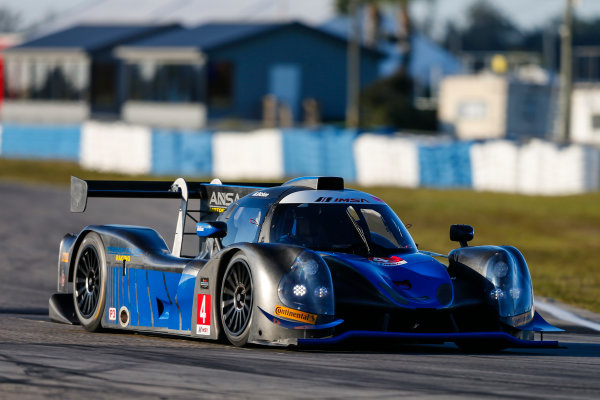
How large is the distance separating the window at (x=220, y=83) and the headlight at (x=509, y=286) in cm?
4894

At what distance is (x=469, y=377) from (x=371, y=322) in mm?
1538

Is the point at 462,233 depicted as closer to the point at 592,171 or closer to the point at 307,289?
the point at 307,289

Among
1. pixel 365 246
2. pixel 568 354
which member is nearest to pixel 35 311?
pixel 365 246

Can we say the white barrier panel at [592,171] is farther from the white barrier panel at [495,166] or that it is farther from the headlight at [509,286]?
the headlight at [509,286]

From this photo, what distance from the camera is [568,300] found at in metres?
15.7

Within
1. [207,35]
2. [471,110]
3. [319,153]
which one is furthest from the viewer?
[471,110]

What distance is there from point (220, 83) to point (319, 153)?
73.3 ft

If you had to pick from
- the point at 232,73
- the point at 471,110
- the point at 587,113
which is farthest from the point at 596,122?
the point at 232,73

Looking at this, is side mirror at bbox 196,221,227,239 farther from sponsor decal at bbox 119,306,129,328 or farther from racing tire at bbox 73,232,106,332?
racing tire at bbox 73,232,106,332

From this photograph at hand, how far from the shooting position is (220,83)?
2295 inches

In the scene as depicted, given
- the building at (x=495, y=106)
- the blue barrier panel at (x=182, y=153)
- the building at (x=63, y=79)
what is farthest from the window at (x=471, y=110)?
the blue barrier panel at (x=182, y=153)

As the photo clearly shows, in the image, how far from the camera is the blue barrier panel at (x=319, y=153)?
1421 inches

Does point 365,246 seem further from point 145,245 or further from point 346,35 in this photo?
point 346,35

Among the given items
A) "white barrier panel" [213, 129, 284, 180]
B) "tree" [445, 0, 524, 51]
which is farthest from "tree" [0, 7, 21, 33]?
"white barrier panel" [213, 129, 284, 180]
